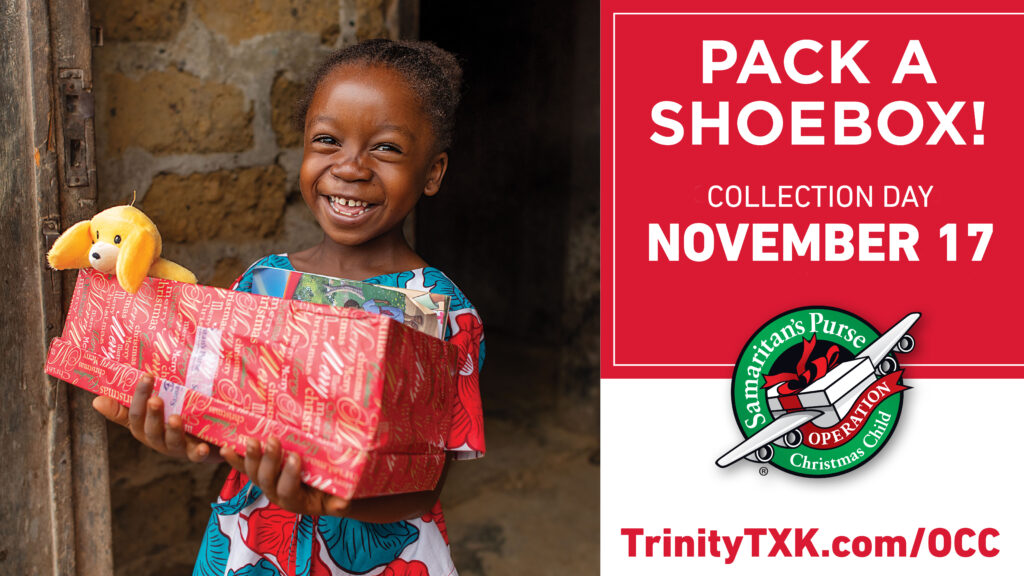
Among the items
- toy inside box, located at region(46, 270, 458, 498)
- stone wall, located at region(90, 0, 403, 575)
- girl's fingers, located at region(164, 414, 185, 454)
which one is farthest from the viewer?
stone wall, located at region(90, 0, 403, 575)

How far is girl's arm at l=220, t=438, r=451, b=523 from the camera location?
3.87 feet

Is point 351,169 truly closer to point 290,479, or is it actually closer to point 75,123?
point 290,479

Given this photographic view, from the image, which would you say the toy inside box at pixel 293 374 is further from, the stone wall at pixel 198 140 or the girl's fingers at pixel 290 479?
the stone wall at pixel 198 140

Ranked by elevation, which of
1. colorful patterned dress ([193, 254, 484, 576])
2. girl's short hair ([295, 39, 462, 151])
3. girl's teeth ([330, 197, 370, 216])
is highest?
girl's short hair ([295, 39, 462, 151])

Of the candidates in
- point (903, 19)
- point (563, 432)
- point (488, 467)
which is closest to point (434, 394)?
point (903, 19)

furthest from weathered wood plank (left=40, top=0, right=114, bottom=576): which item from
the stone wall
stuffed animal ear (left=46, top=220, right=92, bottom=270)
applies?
stuffed animal ear (left=46, top=220, right=92, bottom=270)

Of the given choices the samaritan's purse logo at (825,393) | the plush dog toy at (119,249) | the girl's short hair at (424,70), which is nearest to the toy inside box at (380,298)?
the plush dog toy at (119,249)

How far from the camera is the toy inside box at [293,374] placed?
1.14 m

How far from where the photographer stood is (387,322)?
1131 millimetres

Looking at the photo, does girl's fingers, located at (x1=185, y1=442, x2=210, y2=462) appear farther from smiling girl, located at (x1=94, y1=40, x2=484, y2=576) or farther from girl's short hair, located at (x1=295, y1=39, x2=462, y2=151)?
girl's short hair, located at (x1=295, y1=39, x2=462, y2=151)

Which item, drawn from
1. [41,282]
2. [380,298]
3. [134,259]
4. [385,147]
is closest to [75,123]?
[41,282]

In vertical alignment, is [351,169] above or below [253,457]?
above

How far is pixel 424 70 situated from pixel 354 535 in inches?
26.4

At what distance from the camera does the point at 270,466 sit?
1185 mm
